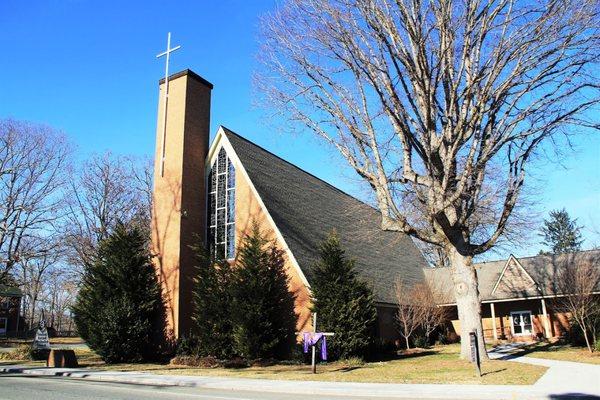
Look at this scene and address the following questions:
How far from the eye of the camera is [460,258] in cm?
1883

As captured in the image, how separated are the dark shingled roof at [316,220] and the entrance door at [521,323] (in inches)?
264

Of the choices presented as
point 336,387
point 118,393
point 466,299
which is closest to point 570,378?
point 466,299

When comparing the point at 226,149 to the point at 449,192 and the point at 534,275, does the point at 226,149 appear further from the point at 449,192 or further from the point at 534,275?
the point at 534,275

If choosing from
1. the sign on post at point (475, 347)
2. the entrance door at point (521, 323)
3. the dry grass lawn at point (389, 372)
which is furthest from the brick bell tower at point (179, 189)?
the entrance door at point (521, 323)

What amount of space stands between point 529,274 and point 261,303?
68.0 feet

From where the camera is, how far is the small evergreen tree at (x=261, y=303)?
2077 centimetres

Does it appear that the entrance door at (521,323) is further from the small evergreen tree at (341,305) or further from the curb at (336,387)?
the curb at (336,387)

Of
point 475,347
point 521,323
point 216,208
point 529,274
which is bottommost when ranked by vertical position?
point 475,347

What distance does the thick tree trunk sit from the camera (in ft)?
59.6

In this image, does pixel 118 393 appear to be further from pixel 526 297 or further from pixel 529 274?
pixel 529 274

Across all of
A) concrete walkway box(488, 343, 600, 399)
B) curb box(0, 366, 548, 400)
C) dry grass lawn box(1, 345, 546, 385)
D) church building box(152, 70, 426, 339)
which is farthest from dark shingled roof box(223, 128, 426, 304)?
concrete walkway box(488, 343, 600, 399)

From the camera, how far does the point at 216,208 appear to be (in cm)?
2617

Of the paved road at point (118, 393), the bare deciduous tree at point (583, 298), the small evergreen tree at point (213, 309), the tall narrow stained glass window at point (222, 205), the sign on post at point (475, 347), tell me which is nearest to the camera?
the paved road at point (118, 393)

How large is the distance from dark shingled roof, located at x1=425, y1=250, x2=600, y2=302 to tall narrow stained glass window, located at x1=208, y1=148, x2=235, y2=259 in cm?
1699
